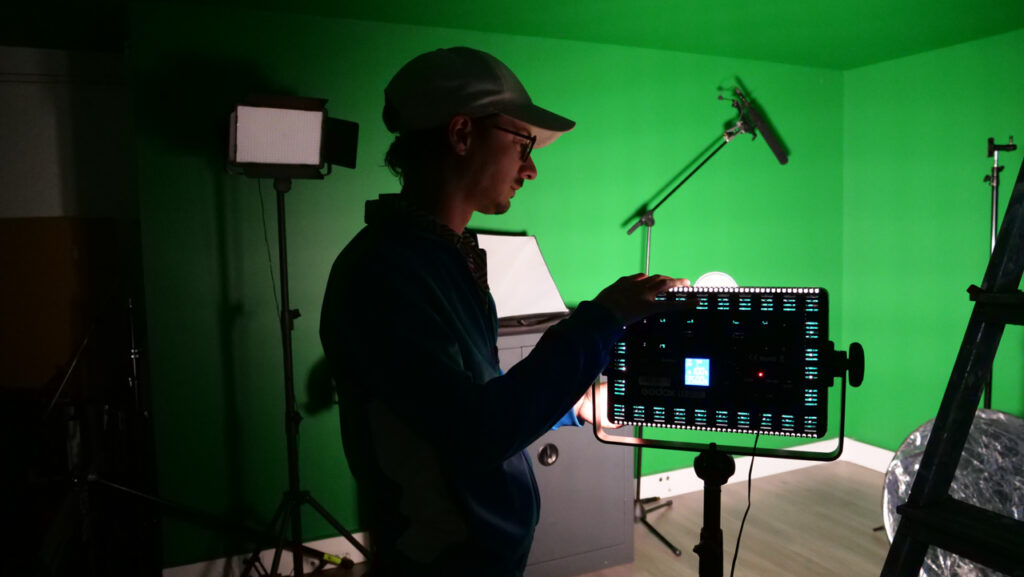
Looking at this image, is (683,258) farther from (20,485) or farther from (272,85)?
(20,485)

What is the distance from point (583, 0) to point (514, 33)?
0.48m

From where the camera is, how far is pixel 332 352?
937 millimetres

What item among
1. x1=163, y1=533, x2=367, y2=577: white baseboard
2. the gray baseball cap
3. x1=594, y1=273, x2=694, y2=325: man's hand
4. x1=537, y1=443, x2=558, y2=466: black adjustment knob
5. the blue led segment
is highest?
the gray baseball cap

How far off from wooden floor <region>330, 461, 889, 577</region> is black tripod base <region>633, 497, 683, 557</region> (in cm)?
2

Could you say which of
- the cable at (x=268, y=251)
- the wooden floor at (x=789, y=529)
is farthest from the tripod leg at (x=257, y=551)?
the cable at (x=268, y=251)

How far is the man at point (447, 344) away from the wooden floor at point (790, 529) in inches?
72.2

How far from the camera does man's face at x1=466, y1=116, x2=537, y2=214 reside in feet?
3.45

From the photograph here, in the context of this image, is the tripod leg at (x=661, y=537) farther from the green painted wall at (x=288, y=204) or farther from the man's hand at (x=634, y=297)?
the man's hand at (x=634, y=297)

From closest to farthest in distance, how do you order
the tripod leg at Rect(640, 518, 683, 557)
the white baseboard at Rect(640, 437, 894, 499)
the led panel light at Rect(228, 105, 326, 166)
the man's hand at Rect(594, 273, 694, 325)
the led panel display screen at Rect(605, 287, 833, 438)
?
the man's hand at Rect(594, 273, 694, 325) < the led panel display screen at Rect(605, 287, 833, 438) < the led panel light at Rect(228, 105, 326, 166) < the tripod leg at Rect(640, 518, 683, 557) < the white baseboard at Rect(640, 437, 894, 499)

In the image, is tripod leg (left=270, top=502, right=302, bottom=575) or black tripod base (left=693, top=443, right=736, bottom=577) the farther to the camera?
tripod leg (left=270, top=502, right=302, bottom=575)

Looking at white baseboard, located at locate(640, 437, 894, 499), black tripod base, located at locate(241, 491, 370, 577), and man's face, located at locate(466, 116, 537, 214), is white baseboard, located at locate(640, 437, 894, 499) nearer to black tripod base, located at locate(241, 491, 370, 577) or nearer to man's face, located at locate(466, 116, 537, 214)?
black tripod base, located at locate(241, 491, 370, 577)

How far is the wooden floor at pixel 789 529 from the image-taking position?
2.60 m

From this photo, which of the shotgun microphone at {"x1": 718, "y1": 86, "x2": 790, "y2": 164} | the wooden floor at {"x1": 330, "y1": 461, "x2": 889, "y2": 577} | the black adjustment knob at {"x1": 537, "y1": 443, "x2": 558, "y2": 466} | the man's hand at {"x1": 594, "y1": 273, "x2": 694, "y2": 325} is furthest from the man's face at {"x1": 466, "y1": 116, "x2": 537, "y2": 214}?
the shotgun microphone at {"x1": 718, "y1": 86, "x2": 790, "y2": 164}

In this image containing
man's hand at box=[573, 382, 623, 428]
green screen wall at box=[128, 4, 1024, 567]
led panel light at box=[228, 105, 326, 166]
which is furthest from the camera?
green screen wall at box=[128, 4, 1024, 567]
